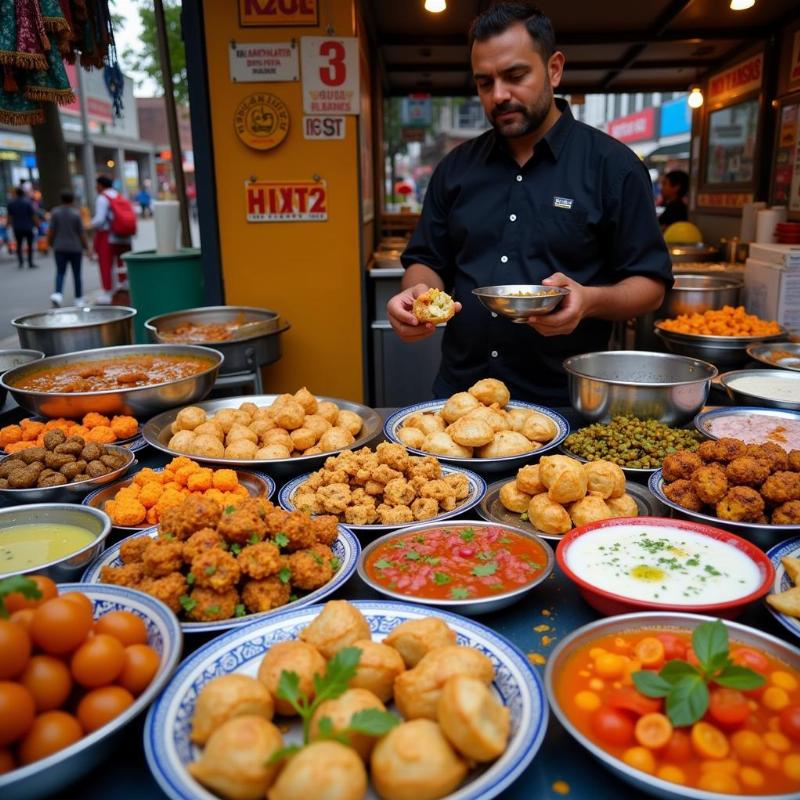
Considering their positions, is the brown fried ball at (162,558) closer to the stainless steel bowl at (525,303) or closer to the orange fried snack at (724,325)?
the stainless steel bowl at (525,303)

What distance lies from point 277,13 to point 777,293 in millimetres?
4040

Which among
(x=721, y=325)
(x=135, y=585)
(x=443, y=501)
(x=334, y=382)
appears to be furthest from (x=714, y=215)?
(x=135, y=585)

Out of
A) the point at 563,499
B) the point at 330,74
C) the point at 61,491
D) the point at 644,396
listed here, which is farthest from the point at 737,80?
the point at 61,491

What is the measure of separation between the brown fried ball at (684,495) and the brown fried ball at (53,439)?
1.99 metres

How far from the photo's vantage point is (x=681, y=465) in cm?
206

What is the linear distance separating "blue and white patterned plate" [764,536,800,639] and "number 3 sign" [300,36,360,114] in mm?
4464

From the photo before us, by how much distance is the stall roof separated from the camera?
21.5 ft

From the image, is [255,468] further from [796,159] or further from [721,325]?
[796,159]

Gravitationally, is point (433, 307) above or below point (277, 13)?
below

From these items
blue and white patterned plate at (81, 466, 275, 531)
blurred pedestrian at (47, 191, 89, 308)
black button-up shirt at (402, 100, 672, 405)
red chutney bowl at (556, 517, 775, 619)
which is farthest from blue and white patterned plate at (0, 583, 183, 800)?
blurred pedestrian at (47, 191, 89, 308)

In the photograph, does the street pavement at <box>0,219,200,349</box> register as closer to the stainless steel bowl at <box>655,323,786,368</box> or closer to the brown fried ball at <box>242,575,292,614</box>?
the stainless steel bowl at <box>655,323,786,368</box>

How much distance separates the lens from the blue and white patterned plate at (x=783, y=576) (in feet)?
4.72

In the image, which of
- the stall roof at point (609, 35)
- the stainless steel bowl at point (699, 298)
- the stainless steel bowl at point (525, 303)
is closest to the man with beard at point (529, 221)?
the stainless steel bowl at point (525, 303)

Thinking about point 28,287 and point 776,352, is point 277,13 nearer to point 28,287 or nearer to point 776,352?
point 776,352
